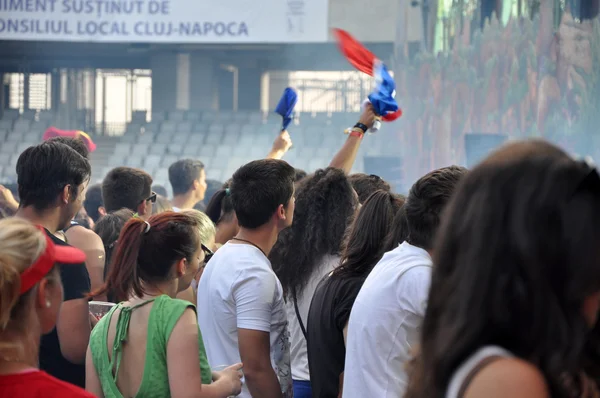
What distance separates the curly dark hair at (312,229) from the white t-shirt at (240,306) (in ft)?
0.98

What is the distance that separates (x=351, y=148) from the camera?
380 centimetres

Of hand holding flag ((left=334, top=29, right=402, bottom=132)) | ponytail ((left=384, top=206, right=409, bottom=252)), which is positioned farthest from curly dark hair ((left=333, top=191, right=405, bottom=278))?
hand holding flag ((left=334, top=29, right=402, bottom=132))

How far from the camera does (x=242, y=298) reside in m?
2.53

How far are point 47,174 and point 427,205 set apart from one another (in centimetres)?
128

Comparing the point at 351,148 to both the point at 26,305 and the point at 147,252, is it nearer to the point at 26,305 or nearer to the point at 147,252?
the point at 147,252

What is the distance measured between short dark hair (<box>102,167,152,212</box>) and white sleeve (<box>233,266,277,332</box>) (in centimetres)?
181

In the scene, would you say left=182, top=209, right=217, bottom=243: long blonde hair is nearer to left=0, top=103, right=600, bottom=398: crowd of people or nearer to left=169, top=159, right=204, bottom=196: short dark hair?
left=0, top=103, right=600, bottom=398: crowd of people

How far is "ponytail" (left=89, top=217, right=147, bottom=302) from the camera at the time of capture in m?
2.23

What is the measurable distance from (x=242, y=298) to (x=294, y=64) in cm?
1901

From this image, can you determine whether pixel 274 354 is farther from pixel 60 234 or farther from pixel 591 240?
pixel 591 240

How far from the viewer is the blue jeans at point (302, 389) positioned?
2916mm

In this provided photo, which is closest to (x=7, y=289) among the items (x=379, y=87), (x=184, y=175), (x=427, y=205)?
(x=427, y=205)

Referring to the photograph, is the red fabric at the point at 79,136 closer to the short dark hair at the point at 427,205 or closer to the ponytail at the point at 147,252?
the ponytail at the point at 147,252

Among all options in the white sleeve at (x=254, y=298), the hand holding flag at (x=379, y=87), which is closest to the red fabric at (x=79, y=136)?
the hand holding flag at (x=379, y=87)
